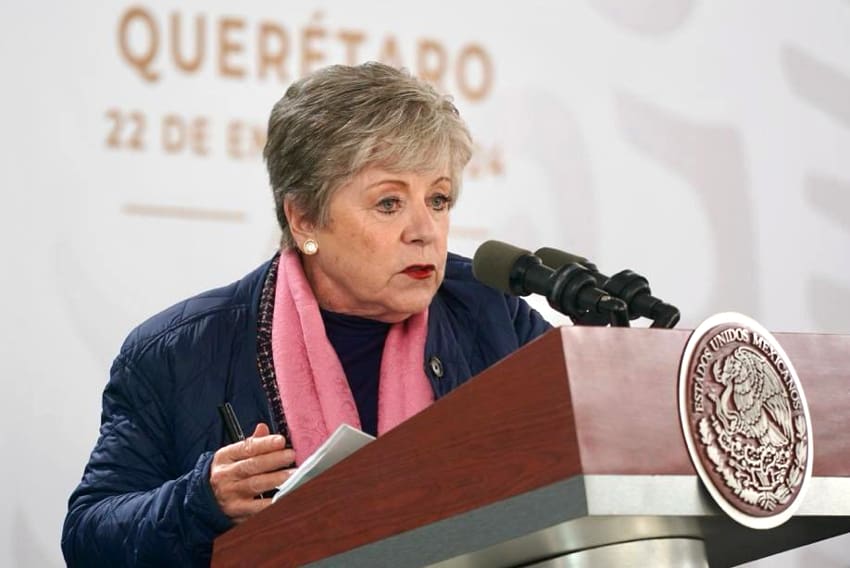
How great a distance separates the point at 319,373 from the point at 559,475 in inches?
42.3

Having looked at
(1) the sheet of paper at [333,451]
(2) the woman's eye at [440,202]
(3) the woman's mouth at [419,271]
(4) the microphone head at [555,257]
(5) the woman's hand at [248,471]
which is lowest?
(5) the woman's hand at [248,471]

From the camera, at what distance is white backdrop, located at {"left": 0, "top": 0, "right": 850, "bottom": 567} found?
9.36ft

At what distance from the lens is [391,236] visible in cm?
231

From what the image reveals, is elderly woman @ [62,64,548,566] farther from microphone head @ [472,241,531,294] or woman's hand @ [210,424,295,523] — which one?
microphone head @ [472,241,531,294]

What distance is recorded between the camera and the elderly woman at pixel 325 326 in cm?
229

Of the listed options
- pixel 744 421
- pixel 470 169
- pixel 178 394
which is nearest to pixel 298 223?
pixel 178 394

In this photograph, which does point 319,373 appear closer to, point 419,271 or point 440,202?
point 419,271

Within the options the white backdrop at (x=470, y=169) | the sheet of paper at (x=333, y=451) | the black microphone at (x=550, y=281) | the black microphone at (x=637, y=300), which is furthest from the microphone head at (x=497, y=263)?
the white backdrop at (x=470, y=169)

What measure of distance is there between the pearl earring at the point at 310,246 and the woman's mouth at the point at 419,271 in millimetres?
180

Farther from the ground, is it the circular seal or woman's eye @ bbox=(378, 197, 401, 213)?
woman's eye @ bbox=(378, 197, 401, 213)

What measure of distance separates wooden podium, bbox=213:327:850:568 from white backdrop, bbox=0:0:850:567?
1312mm

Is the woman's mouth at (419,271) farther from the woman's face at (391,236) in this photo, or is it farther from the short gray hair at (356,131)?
the short gray hair at (356,131)

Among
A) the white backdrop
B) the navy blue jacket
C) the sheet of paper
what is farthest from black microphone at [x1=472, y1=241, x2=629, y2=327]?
the white backdrop

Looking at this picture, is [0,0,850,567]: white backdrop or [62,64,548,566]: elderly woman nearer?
[62,64,548,566]: elderly woman
